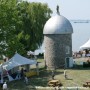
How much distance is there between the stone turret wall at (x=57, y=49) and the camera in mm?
48594

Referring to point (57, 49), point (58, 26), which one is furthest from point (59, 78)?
point (58, 26)

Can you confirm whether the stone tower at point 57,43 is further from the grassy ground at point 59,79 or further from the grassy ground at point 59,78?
the grassy ground at point 59,78

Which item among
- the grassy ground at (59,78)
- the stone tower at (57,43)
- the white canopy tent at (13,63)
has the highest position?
the stone tower at (57,43)

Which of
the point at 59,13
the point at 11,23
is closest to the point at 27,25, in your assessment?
the point at 59,13

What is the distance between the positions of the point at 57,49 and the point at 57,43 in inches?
30.5

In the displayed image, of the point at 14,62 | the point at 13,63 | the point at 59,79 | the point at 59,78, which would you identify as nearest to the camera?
the point at 59,79

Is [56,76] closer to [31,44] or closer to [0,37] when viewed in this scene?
[0,37]

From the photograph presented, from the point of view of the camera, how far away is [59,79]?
39.2 m

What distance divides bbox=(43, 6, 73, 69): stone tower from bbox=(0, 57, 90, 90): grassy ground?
8.10 ft

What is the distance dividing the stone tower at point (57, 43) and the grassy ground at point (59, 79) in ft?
8.10

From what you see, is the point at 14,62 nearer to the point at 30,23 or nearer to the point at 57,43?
the point at 57,43

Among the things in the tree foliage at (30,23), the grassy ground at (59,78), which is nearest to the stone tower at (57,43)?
the grassy ground at (59,78)

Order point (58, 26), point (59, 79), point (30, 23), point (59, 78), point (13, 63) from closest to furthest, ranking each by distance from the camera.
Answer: point (59, 79) < point (59, 78) < point (13, 63) < point (58, 26) < point (30, 23)

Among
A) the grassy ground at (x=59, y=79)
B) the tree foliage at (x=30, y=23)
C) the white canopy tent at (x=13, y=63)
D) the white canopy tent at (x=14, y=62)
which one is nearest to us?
the grassy ground at (x=59, y=79)
